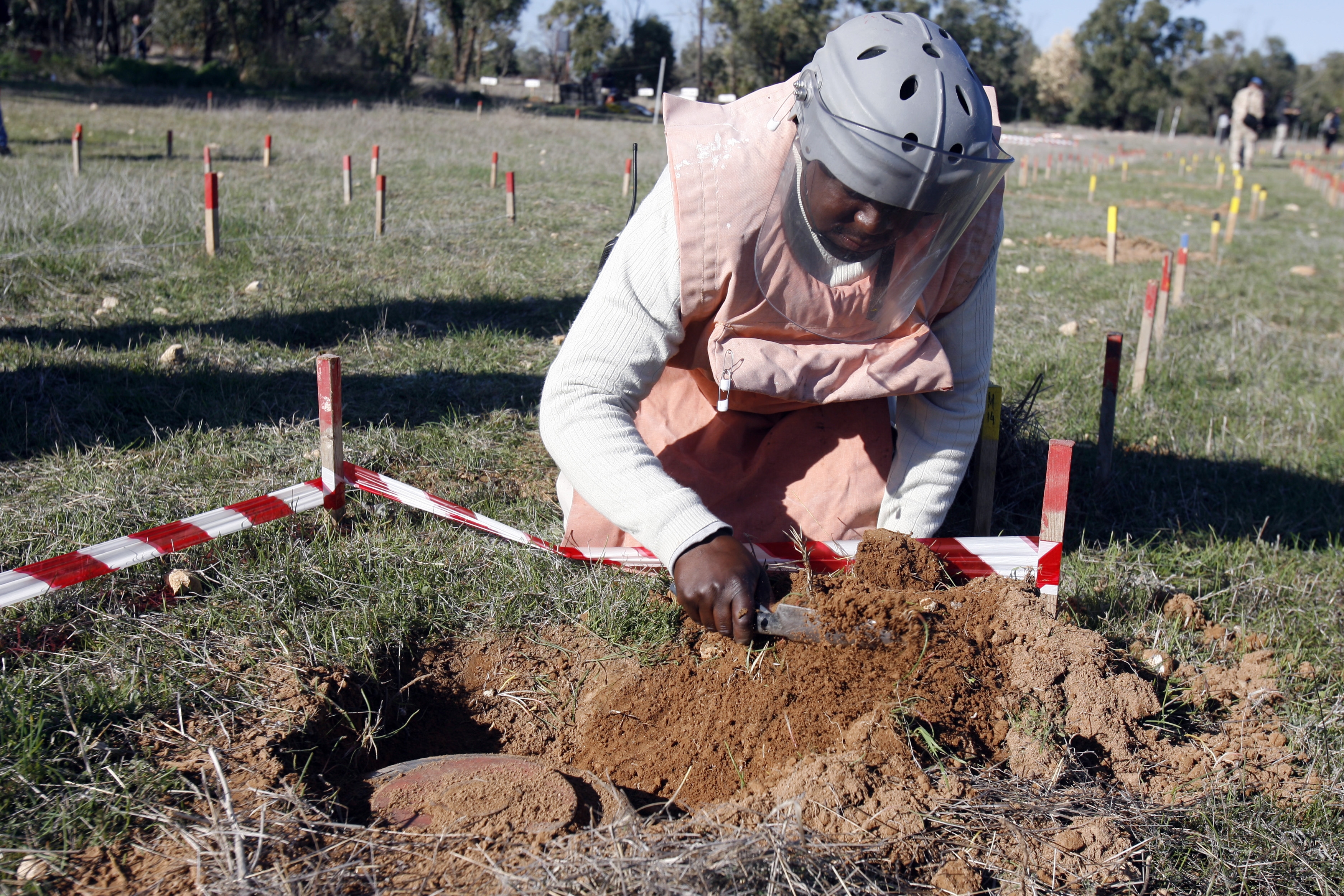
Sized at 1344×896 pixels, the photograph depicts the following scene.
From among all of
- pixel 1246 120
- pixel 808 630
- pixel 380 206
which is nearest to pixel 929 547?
pixel 808 630

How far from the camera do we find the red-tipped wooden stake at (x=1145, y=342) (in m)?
4.97

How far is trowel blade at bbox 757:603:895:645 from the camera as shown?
2.27 meters

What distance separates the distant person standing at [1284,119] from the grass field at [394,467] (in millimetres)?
32181

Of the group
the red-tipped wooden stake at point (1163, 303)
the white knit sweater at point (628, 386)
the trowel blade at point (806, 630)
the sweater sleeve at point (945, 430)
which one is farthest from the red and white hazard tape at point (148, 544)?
the red-tipped wooden stake at point (1163, 303)

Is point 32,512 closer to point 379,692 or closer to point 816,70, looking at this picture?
point 379,692

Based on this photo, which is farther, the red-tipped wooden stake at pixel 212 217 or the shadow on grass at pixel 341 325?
the red-tipped wooden stake at pixel 212 217

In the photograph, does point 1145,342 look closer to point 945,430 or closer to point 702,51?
point 945,430

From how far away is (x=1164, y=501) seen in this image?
399cm

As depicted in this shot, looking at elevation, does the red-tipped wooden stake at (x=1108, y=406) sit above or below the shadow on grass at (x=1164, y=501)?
above

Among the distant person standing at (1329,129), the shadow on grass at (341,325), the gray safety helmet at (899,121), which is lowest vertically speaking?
the shadow on grass at (341,325)

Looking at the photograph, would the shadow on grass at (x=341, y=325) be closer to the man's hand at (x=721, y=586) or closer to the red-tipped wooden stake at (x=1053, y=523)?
the man's hand at (x=721, y=586)

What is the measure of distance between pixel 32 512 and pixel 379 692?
1579 millimetres

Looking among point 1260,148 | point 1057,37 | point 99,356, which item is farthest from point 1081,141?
point 99,356

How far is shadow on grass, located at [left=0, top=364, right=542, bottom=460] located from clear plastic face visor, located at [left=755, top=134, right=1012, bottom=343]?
2.48 m
